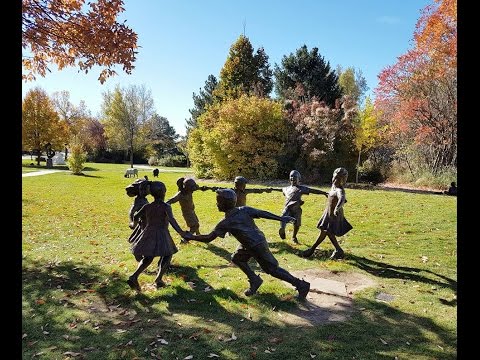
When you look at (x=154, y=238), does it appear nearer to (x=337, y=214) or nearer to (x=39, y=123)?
(x=337, y=214)

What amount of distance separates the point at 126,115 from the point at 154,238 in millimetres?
38887

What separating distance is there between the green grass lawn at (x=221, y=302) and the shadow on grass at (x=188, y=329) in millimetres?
15

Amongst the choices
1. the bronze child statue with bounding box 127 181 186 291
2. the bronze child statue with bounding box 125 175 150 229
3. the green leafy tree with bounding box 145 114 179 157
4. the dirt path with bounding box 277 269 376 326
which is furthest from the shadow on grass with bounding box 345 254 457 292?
the green leafy tree with bounding box 145 114 179 157

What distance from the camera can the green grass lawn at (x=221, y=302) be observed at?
4.44 m

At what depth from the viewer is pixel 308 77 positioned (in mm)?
33500

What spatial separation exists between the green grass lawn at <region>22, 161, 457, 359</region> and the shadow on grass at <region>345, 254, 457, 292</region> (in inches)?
0.9

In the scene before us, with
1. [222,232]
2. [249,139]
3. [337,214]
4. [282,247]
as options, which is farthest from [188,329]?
[249,139]

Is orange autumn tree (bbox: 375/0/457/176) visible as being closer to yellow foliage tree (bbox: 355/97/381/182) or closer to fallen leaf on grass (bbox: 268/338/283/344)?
yellow foliage tree (bbox: 355/97/381/182)

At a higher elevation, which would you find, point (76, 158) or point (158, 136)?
point (158, 136)

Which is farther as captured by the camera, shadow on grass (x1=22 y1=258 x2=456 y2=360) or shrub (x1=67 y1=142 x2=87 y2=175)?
shrub (x1=67 y1=142 x2=87 y2=175)

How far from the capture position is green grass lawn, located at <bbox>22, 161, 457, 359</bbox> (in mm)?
4438

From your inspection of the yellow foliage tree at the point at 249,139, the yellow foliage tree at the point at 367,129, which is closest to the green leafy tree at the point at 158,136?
the yellow foliage tree at the point at 249,139
